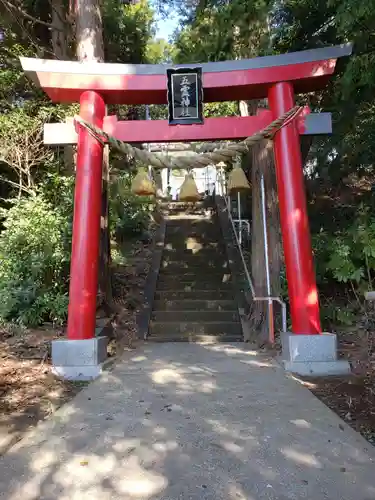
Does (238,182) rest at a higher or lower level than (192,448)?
higher

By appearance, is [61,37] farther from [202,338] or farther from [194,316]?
[202,338]

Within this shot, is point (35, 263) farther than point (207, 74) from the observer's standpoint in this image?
Yes

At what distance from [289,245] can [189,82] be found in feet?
7.80

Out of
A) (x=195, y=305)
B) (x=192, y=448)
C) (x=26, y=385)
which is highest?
(x=195, y=305)

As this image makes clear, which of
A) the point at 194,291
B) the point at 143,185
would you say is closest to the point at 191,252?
the point at 194,291

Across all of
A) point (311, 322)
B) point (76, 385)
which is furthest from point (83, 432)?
point (311, 322)

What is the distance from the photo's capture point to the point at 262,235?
6418 mm

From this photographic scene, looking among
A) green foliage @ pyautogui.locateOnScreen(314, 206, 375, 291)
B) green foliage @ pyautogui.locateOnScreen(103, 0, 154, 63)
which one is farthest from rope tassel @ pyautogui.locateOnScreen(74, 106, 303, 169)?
green foliage @ pyautogui.locateOnScreen(103, 0, 154, 63)

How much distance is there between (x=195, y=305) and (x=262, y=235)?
1957 millimetres

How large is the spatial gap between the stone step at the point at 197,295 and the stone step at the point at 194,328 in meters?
0.79

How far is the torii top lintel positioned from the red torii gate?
12mm

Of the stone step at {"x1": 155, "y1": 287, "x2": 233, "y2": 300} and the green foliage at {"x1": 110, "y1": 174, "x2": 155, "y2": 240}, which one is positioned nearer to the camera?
the stone step at {"x1": 155, "y1": 287, "x2": 233, "y2": 300}

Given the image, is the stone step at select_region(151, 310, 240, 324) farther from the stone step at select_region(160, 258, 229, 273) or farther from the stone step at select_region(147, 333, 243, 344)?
the stone step at select_region(160, 258, 229, 273)

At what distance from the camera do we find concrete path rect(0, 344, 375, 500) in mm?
2174
